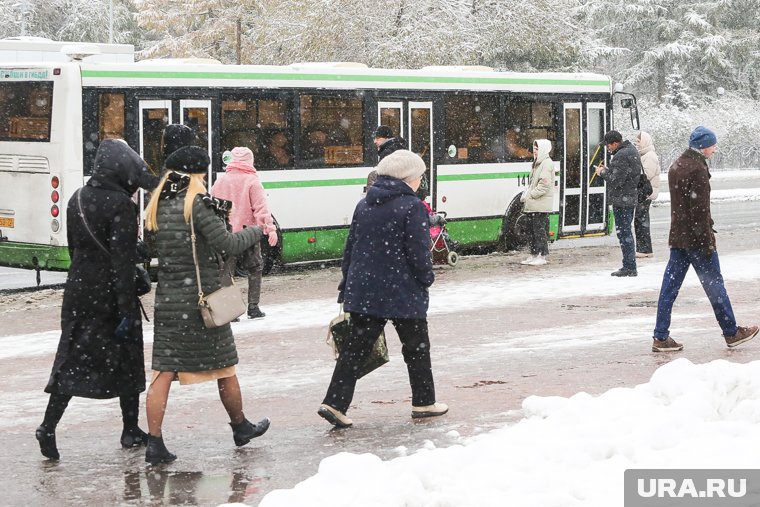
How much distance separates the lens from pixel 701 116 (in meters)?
54.8

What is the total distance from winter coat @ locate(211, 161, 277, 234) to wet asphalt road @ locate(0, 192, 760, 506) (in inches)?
42.6

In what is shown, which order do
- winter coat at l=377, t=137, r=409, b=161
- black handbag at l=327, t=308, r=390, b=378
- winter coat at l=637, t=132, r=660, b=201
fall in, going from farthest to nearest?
winter coat at l=637, t=132, r=660, b=201, winter coat at l=377, t=137, r=409, b=161, black handbag at l=327, t=308, r=390, b=378

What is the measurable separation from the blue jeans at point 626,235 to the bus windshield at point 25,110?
702cm

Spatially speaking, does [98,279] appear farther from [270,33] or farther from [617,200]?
[270,33]

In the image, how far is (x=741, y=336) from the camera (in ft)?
35.1

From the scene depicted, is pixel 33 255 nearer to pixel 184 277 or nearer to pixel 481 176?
pixel 481 176

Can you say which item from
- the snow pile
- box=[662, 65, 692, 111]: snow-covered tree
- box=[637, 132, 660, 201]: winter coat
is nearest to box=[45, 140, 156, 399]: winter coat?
the snow pile

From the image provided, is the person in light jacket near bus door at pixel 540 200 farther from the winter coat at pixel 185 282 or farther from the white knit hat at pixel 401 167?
the winter coat at pixel 185 282

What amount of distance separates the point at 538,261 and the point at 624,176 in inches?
86.1

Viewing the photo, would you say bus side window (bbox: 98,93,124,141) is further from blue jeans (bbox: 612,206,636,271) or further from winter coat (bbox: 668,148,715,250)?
winter coat (bbox: 668,148,715,250)

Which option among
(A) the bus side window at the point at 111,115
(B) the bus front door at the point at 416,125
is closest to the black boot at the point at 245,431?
(A) the bus side window at the point at 111,115

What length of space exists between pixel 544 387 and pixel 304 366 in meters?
2.11

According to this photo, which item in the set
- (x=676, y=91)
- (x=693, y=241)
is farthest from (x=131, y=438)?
(x=676, y=91)

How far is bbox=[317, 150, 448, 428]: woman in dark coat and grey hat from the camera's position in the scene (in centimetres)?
786
